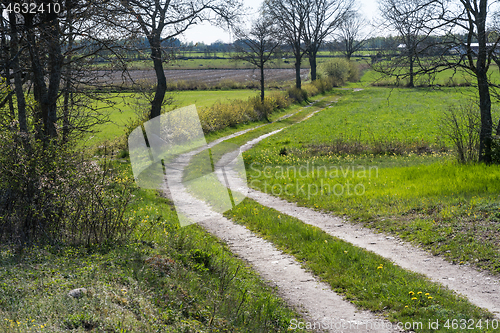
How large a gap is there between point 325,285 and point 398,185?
6517mm

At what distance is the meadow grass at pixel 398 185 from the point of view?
25.8 ft

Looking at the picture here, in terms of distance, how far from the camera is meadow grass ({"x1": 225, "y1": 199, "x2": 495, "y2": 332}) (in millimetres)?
5227

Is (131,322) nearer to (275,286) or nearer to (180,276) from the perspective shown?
(180,276)

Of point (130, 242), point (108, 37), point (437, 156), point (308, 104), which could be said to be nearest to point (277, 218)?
point (130, 242)

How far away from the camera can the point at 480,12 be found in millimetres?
12234

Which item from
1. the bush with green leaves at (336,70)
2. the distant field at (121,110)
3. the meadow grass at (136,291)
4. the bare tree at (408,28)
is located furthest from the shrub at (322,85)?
the meadow grass at (136,291)

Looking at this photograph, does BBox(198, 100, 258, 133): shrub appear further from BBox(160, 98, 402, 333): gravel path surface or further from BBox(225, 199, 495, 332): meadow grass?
BBox(225, 199, 495, 332): meadow grass

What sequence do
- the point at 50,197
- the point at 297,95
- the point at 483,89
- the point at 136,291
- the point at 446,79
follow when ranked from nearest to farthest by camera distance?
the point at 136,291 → the point at 50,197 → the point at 483,89 → the point at 297,95 → the point at 446,79

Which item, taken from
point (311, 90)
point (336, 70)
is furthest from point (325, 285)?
point (336, 70)

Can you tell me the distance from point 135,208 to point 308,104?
36.8 meters

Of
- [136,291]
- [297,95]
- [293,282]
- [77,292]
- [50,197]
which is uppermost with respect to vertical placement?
[297,95]

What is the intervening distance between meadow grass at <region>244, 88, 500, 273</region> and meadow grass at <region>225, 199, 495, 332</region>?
146 centimetres

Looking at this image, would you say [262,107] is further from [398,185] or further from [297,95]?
[398,185]

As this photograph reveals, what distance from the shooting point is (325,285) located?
648 cm
